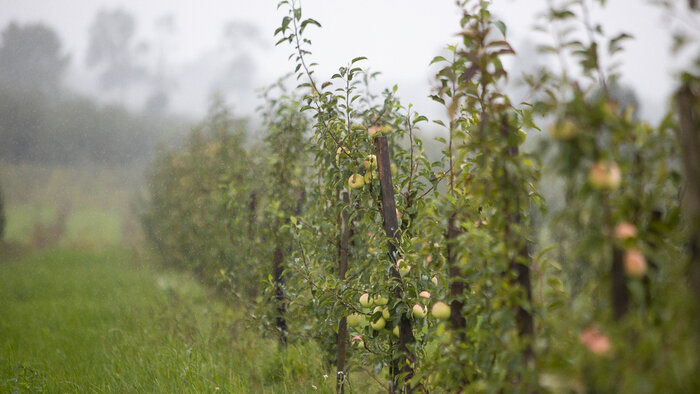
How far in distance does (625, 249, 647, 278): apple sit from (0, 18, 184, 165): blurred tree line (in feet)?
33.7

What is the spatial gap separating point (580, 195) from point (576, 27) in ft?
1.24

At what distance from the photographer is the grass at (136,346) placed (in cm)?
258

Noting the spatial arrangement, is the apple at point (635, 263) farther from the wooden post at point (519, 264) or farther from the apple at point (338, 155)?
the apple at point (338, 155)

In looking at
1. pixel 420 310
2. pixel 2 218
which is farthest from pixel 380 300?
pixel 2 218

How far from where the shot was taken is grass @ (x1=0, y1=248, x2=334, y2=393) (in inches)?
102

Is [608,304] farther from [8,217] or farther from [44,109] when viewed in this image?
[44,109]

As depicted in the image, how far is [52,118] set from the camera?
1120 centimetres

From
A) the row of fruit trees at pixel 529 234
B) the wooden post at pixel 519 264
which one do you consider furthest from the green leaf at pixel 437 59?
the wooden post at pixel 519 264

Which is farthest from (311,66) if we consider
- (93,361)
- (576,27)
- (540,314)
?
(93,361)

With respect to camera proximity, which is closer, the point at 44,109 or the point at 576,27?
the point at 576,27

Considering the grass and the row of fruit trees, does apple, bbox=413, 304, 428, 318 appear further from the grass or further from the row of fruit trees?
the grass

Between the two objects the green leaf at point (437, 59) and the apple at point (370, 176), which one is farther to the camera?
the apple at point (370, 176)

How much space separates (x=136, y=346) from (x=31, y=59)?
11.8 m

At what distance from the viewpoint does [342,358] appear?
227 cm
